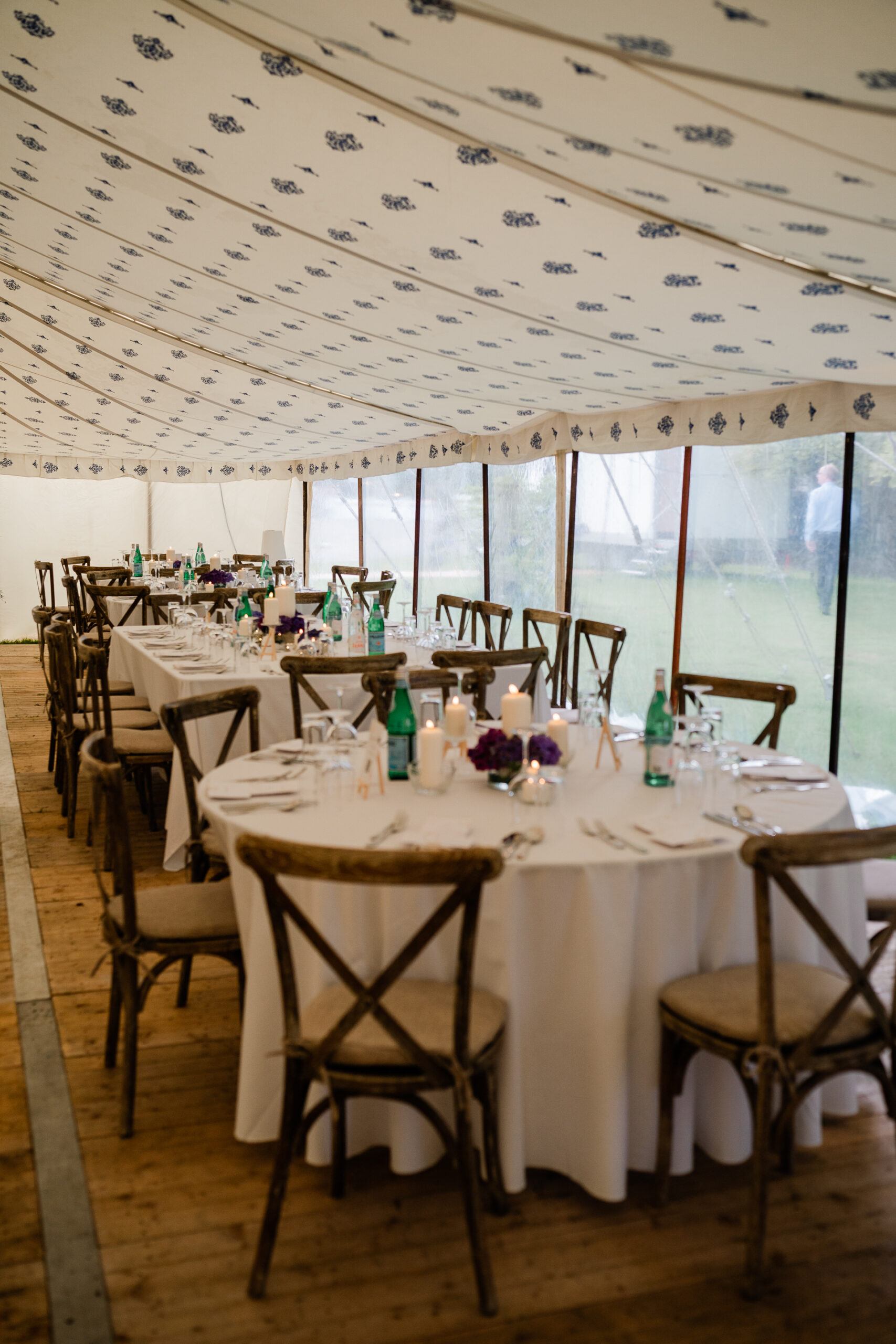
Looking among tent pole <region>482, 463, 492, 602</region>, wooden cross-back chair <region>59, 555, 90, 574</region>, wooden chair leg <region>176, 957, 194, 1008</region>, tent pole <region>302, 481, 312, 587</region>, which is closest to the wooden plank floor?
wooden chair leg <region>176, 957, 194, 1008</region>

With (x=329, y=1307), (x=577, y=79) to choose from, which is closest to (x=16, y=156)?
(x=577, y=79)

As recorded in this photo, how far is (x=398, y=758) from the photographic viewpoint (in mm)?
3252

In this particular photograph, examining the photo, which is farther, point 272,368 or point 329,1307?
point 272,368

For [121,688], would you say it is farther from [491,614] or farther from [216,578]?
[491,614]

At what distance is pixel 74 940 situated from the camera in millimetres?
4227

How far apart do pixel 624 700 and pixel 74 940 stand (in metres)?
4.69

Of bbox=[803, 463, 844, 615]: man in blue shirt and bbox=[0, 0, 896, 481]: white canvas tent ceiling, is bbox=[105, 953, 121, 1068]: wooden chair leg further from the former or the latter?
bbox=[803, 463, 844, 615]: man in blue shirt

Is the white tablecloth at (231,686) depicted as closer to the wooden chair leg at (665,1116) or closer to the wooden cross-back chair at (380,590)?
the wooden chair leg at (665,1116)

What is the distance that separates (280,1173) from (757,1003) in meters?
1.17

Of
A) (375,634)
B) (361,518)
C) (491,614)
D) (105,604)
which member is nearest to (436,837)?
(375,634)

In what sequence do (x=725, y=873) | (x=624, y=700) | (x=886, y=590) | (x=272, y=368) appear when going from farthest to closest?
(x=272, y=368) < (x=624, y=700) < (x=886, y=590) < (x=725, y=873)

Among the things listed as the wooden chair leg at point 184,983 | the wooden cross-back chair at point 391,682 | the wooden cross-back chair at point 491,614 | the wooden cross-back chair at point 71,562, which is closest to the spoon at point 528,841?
the wooden cross-back chair at point 391,682

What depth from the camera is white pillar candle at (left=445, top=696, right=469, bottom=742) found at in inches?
136

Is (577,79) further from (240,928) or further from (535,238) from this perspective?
(240,928)
